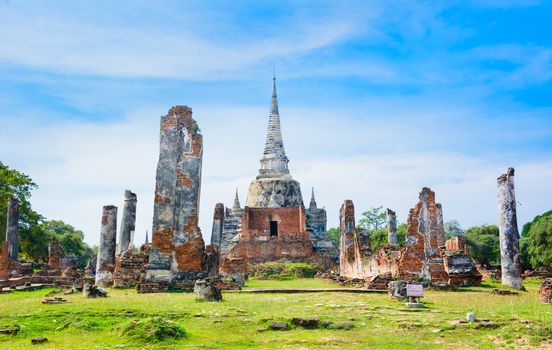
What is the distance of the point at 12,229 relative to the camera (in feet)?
92.2

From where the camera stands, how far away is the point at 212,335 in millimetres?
7926

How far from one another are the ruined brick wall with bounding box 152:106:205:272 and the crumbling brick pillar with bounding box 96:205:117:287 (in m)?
4.48

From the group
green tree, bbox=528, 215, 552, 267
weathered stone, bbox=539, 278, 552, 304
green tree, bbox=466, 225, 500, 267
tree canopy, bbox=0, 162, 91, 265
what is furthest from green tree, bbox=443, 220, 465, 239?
weathered stone, bbox=539, 278, 552, 304

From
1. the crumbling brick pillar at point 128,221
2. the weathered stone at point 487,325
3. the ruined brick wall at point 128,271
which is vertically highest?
the crumbling brick pillar at point 128,221

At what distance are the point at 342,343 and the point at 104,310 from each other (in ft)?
14.6

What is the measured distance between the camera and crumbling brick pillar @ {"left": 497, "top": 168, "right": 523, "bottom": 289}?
1794 cm

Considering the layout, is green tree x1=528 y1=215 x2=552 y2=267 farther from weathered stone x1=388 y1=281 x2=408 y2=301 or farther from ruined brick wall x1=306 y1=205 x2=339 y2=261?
weathered stone x1=388 y1=281 x2=408 y2=301

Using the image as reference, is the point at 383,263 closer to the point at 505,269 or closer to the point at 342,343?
the point at 505,269

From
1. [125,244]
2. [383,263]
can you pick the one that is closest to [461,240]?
[383,263]

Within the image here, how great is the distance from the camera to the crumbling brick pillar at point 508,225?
17.9 metres

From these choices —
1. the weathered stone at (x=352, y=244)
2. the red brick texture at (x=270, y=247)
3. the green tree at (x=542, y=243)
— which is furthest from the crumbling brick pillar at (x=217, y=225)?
the green tree at (x=542, y=243)

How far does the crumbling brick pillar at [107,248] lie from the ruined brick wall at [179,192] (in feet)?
14.7

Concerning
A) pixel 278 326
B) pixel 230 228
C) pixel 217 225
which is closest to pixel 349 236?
pixel 217 225

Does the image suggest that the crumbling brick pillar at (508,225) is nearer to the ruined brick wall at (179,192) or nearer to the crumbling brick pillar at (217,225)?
the ruined brick wall at (179,192)
